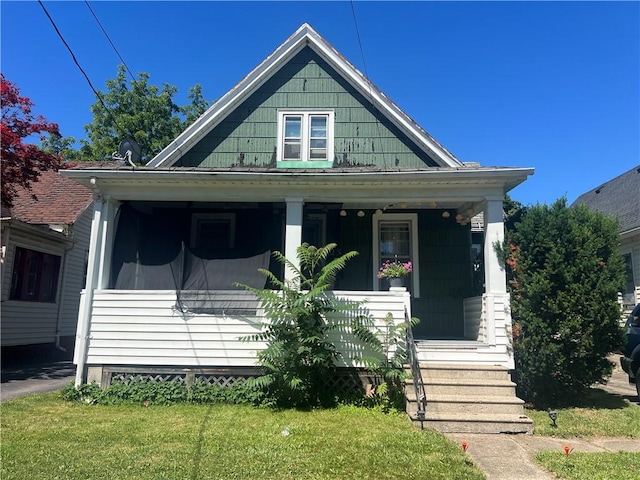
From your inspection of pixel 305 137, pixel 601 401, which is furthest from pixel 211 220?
pixel 601 401

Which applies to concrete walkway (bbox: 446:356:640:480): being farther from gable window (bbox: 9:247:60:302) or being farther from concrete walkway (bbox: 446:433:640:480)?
gable window (bbox: 9:247:60:302)

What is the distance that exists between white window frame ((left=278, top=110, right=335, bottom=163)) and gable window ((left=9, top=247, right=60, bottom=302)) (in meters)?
8.16

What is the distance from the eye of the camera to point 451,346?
7.63 metres

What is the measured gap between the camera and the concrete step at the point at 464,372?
23.5ft

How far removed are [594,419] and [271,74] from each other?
30.3 feet

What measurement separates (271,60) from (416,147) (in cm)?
389

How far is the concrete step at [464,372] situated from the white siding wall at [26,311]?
11172 millimetres

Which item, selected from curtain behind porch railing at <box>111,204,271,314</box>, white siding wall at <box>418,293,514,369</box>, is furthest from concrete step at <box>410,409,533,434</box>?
curtain behind porch railing at <box>111,204,271,314</box>

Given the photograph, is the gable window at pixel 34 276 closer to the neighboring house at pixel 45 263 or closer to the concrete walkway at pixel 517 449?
the neighboring house at pixel 45 263

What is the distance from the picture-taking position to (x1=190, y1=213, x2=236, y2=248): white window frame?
10.8m

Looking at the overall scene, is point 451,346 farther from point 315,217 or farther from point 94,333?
point 94,333

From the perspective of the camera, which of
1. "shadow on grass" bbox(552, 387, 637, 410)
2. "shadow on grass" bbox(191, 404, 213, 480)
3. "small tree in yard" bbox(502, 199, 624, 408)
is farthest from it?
"shadow on grass" bbox(552, 387, 637, 410)

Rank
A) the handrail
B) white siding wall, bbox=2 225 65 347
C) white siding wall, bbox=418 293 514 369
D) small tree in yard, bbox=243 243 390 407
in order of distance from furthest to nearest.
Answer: white siding wall, bbox=2 225 65 347 → white siding wall, bbox=418 293 514 369 → small tree in yard, bbox=243 243 390 407 → the handrail

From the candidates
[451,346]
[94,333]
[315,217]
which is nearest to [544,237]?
[451,346]
